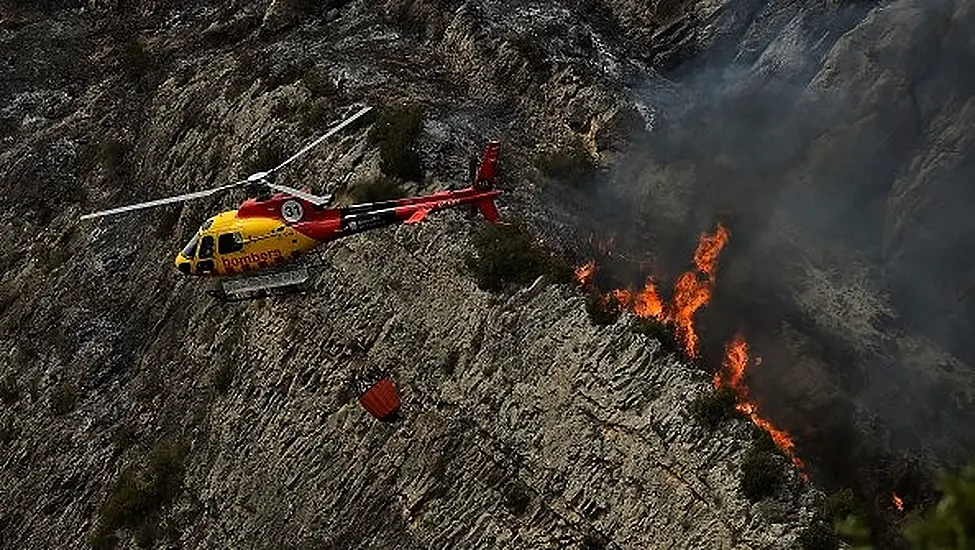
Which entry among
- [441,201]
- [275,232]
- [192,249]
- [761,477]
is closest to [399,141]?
[441,201]

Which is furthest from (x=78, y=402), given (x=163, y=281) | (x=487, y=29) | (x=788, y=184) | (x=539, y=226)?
(x=788, y=184)

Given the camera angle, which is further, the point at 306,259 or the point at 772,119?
the point at 772,119

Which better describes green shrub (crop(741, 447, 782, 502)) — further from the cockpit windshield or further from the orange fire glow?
the cockpit windshield

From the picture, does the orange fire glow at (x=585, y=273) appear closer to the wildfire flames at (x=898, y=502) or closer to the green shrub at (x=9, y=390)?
the wildfire flames at (x=898, y=502)

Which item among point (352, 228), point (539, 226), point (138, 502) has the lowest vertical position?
point (138, 502)

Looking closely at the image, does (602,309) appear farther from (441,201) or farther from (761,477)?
(761,477)

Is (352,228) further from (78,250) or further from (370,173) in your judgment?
(78,250)
